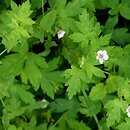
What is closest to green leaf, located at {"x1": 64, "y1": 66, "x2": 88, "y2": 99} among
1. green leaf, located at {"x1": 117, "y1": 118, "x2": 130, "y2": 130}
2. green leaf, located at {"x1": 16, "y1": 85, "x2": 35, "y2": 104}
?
green leaf, located at {"x1": 117, "y1": 118, "x2": 130, "y2": 130}

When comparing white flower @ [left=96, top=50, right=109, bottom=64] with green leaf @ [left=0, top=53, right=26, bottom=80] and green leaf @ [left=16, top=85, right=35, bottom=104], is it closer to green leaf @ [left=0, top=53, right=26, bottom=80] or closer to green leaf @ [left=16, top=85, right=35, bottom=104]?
green leaf @ [left=0, top=53, right=26, bottom=80]

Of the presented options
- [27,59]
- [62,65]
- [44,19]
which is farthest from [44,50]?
[44,19]

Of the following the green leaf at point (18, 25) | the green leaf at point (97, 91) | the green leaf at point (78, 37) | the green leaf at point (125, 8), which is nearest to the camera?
the green leaf at point (18, 25)

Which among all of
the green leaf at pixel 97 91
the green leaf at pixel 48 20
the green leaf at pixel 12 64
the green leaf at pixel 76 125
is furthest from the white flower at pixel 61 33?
the green leaf at pixel 76 125

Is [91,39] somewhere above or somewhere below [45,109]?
above

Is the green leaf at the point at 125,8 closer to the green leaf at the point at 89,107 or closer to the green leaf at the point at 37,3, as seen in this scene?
the green leaf at the point at 37,3

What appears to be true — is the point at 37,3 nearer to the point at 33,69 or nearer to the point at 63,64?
the point at 33,69

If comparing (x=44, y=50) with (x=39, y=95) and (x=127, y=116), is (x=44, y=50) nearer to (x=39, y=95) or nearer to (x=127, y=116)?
(x=39, y=95)

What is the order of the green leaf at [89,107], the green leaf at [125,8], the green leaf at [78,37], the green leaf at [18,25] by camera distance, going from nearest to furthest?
the green leaf at [18,25] < the green leaf at [78,37] < the green leaf at [125,8] < the green leaf at [89,107]

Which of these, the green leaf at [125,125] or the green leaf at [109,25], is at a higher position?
the green leaf at [109,25]
